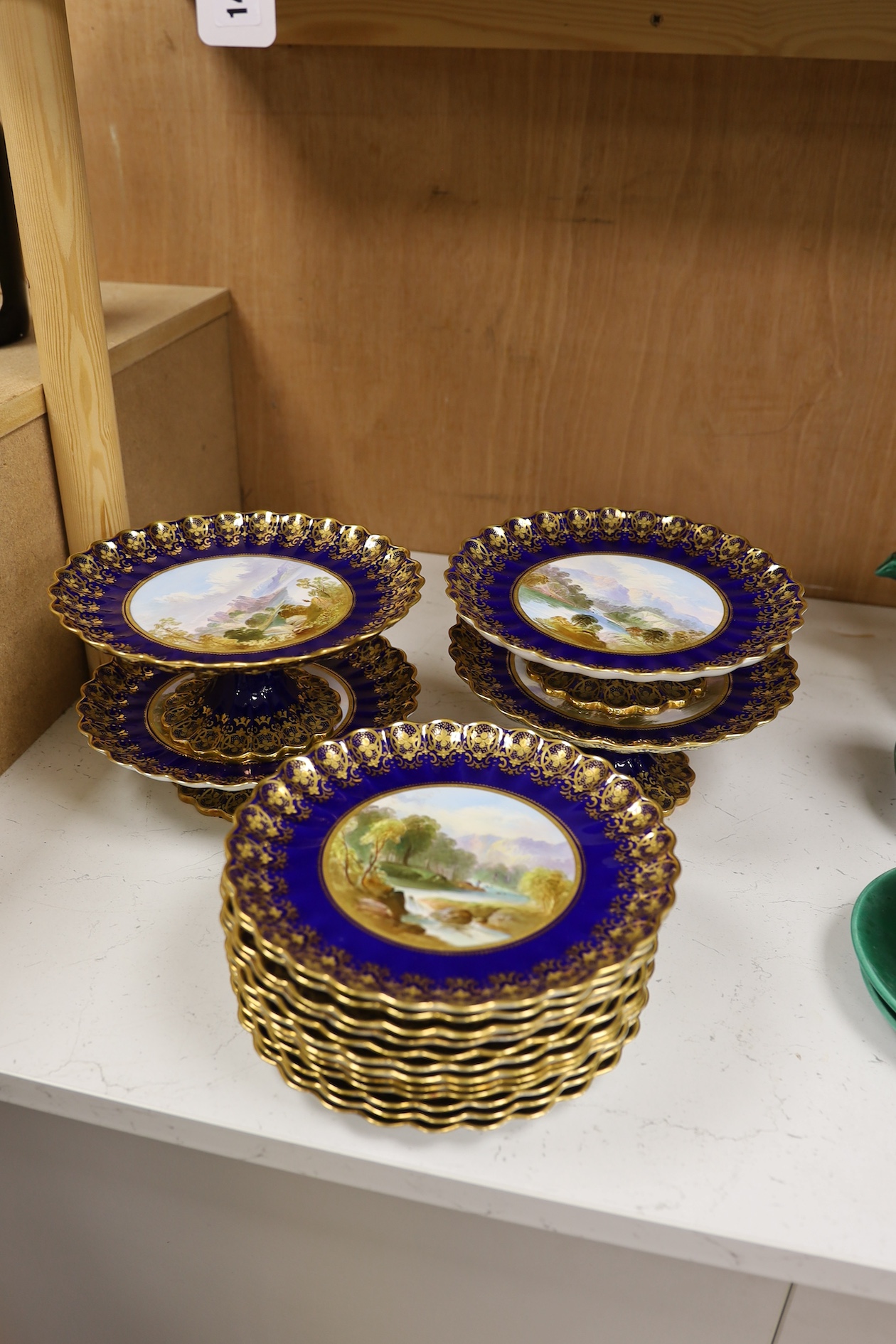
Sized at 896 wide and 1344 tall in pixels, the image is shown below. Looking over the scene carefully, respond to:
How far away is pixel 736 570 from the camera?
936mm

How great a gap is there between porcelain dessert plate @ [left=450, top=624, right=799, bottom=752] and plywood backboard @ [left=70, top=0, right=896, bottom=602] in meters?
0.36

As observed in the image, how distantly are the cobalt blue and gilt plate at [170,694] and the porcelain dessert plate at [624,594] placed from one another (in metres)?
0.11

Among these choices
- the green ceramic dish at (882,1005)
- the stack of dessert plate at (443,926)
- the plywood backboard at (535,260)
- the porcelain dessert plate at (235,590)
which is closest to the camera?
the stack of dessert plate at (443,926)

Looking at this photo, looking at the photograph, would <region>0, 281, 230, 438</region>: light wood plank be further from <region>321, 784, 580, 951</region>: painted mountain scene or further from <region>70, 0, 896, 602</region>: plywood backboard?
<region>321, 784, 580, 951</region>: painted mountain scene

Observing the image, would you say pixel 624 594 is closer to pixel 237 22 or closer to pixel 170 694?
pixel 170 694

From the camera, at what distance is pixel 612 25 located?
890 millimetres

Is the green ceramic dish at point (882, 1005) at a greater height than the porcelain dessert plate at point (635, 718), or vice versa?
the porcelain dessert plate at point (635, 718)

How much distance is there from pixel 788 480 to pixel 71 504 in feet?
2.45

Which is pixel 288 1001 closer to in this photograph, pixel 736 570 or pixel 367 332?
pixel 736 570

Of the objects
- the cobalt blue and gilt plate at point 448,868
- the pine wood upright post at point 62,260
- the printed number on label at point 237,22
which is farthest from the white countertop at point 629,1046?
the printed number on label at point 237,22

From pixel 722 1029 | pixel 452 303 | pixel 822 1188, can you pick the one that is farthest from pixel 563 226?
pixel 822 1188

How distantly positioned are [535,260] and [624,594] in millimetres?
432

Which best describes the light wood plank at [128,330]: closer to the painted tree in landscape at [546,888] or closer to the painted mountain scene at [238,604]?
the painted mountain scene at [238,604]

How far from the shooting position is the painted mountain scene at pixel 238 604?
2.60 feet
